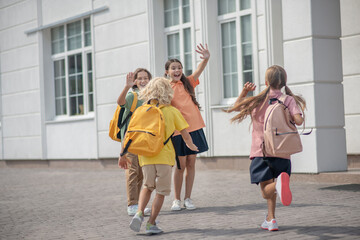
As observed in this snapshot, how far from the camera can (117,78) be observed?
1460 cm

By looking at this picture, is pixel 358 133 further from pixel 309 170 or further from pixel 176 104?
pixel 176 104

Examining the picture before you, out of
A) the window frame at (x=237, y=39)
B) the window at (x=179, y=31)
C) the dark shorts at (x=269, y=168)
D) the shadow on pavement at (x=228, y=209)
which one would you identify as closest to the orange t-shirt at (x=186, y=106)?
the shadow on pavement at (x=228, y=209)

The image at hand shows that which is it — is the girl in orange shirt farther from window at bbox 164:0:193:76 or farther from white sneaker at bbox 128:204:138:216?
window at bbox 164:0:193:76

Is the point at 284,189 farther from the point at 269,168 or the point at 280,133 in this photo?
the point at 280,133

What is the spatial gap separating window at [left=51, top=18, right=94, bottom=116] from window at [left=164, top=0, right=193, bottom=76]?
9.24 ft

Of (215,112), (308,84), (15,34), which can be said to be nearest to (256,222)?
(308,84)

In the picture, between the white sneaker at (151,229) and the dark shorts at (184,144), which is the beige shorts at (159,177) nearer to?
the white sneaker at (151,229)

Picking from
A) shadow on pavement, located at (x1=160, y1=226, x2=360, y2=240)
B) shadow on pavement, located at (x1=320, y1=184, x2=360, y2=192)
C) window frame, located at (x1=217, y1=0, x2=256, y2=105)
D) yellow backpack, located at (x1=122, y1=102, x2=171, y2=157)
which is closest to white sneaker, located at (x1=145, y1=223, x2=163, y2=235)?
shadow on pavement, located at (x1=160, y1=226, x2=360, y2=240)

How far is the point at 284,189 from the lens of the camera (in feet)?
16.8

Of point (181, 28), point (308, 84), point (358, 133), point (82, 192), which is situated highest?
point (181, 28)

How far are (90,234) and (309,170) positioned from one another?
185 inches

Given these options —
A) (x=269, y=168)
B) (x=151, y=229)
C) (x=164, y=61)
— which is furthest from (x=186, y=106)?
(x=164, y=61)

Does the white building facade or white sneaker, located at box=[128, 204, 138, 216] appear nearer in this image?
white sneaker, located at box=[128, 204, 138, 216]

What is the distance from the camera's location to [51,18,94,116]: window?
1579 cm
